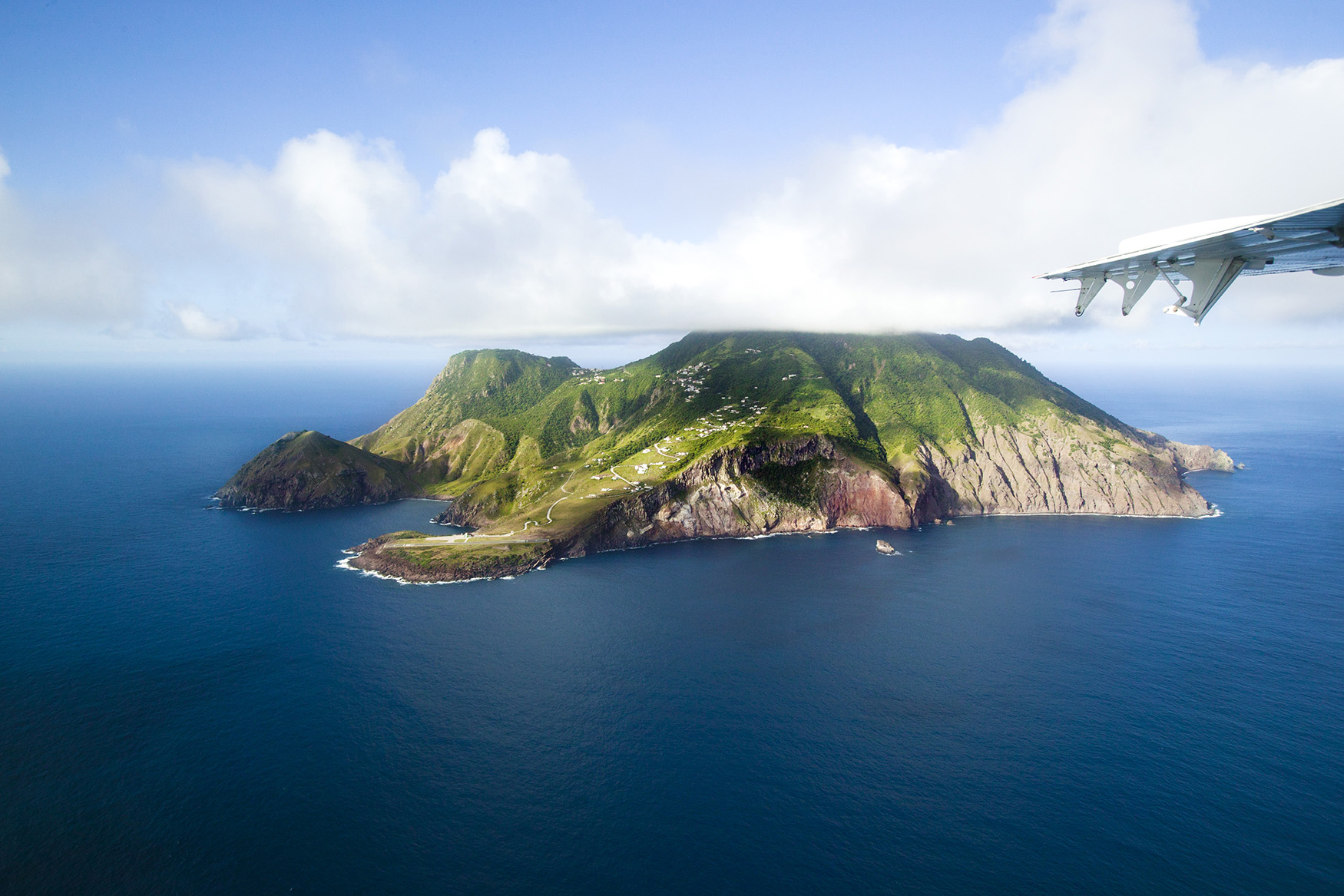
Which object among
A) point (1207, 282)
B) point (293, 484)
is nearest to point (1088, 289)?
point (1207, 282)

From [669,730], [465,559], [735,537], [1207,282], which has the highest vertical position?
[1207,282]

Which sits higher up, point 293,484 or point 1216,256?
point 1216,256

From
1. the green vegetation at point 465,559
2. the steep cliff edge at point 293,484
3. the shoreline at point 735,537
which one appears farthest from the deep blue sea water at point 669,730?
the steep cliff edge at point 293,484

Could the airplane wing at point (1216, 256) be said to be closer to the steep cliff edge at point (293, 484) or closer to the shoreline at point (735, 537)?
the shoreline at point (735, 537)

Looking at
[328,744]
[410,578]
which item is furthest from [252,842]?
[410,578]

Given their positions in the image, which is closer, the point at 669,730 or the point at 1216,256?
the point at 1216,256

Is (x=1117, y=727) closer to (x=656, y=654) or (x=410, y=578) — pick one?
(x=656, y=654)

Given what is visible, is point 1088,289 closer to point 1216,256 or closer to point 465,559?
point 1216,256
